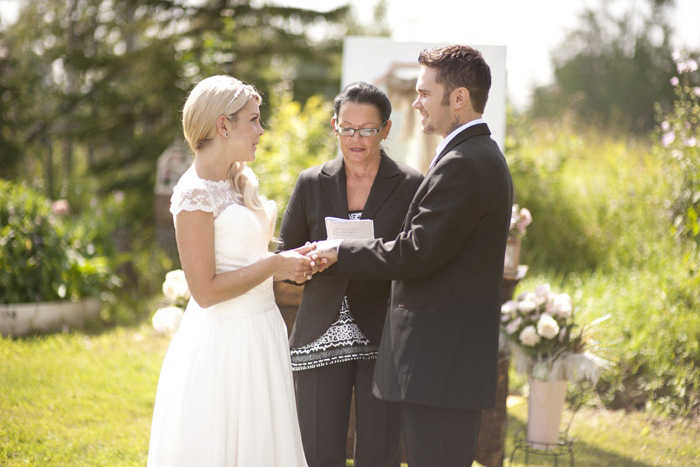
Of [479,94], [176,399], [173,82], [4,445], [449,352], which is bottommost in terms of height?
[4,445]

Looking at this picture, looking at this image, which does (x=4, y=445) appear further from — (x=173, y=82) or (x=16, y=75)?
(x=16, y=75)

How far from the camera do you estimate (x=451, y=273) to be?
266cm

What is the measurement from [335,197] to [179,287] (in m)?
1.29

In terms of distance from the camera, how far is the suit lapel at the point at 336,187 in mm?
3180

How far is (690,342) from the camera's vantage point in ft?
18.4

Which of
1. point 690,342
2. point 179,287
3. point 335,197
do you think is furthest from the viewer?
point 690,342

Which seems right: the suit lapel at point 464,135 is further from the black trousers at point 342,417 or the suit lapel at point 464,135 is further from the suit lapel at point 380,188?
the black trousers at point 342,417

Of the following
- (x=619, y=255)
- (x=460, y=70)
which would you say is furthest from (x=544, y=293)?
(x=619, y=255)

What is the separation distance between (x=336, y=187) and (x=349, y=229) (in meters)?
0.26

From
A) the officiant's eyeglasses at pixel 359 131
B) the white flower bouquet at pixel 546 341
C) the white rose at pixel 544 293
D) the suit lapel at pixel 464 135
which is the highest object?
the officiant's eyeglasses at pixel 359 131

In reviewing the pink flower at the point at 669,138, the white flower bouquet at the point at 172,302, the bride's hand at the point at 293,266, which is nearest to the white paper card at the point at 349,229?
the bride's hand at the point at 293,266

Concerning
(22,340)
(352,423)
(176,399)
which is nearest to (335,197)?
(176,399)

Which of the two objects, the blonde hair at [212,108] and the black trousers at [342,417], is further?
the black trousers at [342,417]

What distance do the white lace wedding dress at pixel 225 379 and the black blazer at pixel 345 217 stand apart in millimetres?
294
